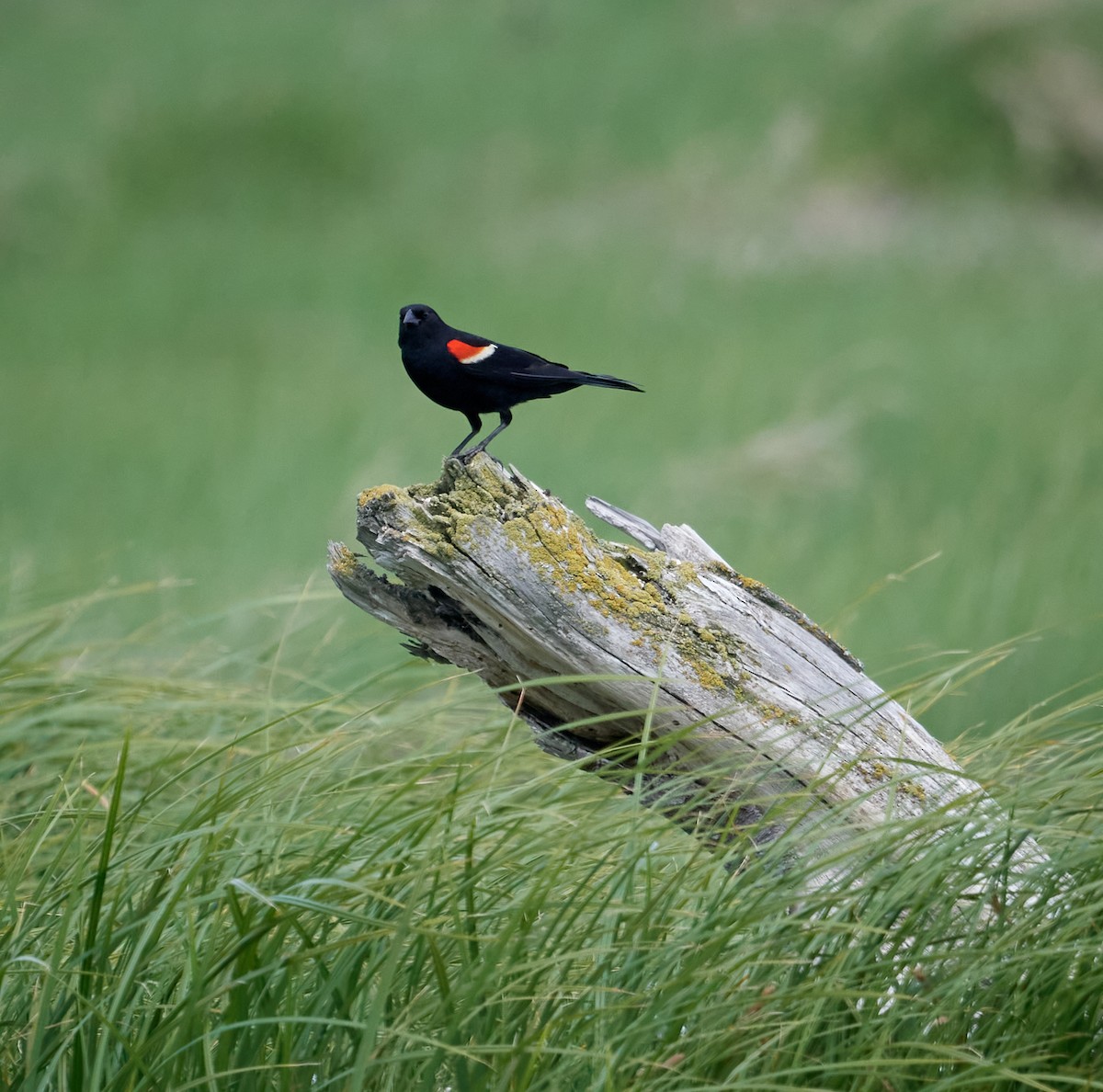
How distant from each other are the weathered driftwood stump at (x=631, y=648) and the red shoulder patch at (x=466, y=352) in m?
0.49

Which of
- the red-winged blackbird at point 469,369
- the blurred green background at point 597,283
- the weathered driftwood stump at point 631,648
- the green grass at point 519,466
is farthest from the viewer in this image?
the blurred green background at point 597,283

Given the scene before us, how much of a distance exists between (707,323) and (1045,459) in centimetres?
419

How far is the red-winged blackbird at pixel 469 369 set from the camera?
3.03 metres

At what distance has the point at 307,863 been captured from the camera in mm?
2152

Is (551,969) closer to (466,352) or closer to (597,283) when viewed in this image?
(466,352)

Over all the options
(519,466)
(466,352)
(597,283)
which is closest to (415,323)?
(466,352)

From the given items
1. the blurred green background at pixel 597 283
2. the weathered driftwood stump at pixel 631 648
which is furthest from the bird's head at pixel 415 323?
the blurred green background at pixel 597 283

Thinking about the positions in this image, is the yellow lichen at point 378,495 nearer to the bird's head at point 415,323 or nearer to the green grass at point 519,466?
the green grass at point 519,466

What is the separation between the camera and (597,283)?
40.9 ft

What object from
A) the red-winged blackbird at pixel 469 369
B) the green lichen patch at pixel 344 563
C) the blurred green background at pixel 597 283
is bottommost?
the green lichen patch at pixel 344 563

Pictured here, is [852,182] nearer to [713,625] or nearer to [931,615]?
[931,615]

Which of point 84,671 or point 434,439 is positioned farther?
point 434,439

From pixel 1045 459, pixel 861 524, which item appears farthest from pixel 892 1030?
pixel 1045 459

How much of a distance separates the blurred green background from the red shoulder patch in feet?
5.36
